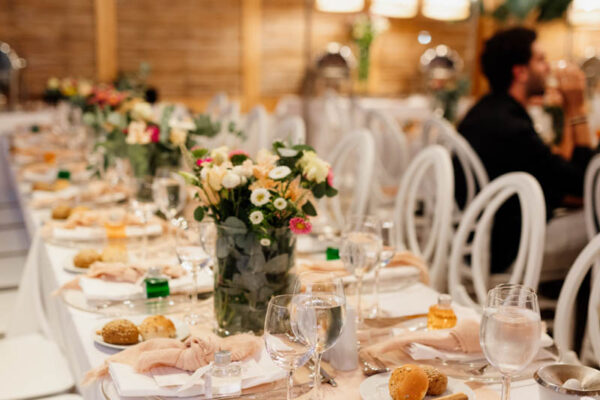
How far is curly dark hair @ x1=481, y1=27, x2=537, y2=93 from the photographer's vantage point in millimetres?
2896

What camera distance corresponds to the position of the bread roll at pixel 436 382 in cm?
107

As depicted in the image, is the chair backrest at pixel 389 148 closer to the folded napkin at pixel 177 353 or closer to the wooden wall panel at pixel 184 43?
the folded napkin at pixel 177 353

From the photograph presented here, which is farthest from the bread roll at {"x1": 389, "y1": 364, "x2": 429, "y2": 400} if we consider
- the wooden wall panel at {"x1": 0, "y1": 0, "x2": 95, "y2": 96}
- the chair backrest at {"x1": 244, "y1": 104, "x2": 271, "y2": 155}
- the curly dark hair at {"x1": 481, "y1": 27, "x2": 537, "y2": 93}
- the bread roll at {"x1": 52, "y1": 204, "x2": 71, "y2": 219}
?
the wooden wall panel at {"x1": 0, "y1": 0, "x2": 95, "y2": 96}

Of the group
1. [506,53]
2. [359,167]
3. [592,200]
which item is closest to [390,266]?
[359,167]

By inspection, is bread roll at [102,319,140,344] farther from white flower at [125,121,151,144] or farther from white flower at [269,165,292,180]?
white flower at [125,121,151,144]

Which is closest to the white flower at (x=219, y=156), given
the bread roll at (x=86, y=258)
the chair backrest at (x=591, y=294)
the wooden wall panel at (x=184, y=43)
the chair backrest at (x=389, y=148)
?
the bread roll at (x=86, y=258)

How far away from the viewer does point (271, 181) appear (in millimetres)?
1347

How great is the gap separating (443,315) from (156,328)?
554 millimetres

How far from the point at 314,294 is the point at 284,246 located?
0.30m

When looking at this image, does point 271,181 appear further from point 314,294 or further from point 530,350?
point 530,350

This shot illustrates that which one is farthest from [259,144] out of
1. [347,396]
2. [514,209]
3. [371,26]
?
[371,26]

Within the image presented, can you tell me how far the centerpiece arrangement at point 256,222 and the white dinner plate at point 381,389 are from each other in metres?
0.29

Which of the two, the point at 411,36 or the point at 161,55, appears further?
the point at 411,36

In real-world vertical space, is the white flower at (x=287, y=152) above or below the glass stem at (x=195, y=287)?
above
